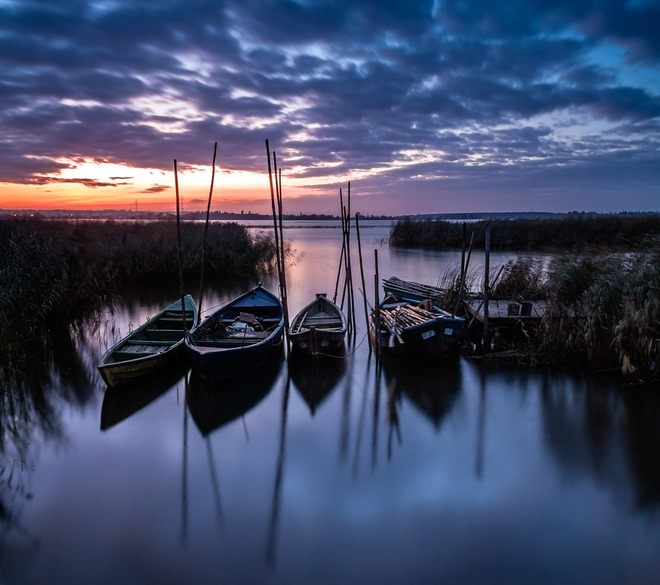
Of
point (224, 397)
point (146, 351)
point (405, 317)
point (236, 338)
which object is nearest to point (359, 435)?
point (224, 397)

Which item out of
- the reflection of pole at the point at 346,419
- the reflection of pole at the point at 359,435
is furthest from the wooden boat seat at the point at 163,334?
the reflection of pole at the point at 359,435

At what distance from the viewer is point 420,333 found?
946 cm

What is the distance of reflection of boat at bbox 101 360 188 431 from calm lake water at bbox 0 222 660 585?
0.15ft

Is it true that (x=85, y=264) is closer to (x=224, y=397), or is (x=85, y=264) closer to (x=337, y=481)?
(x=224, y=397)

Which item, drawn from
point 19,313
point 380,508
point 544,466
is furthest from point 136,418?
point 544,466

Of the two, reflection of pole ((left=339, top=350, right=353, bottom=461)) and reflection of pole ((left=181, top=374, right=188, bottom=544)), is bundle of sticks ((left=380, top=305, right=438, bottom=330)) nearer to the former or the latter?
reflection of pole ((left=339, top=350, right=353, bottom=461))

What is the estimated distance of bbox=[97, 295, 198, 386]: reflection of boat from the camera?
7.95 m

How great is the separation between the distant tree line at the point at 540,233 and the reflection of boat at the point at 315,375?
1948 cm

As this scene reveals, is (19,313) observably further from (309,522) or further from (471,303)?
(471,303)

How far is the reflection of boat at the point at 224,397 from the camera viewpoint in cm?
753

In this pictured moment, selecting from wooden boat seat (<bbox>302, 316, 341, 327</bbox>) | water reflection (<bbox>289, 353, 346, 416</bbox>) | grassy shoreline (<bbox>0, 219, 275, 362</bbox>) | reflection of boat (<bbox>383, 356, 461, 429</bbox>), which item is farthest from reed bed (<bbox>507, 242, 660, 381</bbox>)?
grassy shoreline (<bbox>0, 219, 275, 362</bbox>)

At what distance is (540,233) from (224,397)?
3497 cm

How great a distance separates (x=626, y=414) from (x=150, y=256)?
60.1 feet

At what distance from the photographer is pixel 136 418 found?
7.50 metres
